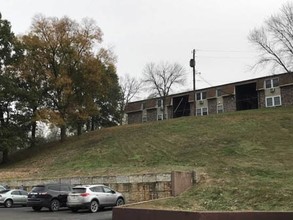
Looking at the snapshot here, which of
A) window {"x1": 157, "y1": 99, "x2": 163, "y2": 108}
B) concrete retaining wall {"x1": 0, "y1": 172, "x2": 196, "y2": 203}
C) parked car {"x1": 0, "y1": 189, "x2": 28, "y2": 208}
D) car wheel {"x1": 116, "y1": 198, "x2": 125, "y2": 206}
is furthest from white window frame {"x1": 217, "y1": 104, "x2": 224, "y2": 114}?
car wheel {"x1": 116, "y1": 198, "x2": 125, "y2": 206}

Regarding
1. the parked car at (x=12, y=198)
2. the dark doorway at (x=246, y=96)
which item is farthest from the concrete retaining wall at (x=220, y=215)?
the dark doorway at (x=246, y=96)

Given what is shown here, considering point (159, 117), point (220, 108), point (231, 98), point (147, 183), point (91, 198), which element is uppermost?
point (231, 98)

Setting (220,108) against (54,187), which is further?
(220,108)

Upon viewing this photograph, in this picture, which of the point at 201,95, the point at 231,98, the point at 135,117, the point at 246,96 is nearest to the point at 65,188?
the point at 231,98

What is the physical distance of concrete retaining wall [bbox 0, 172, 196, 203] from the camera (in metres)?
25.1

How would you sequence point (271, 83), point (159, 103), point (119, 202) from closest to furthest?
point (119, 202) < point (271, 83) < point (159, 103)

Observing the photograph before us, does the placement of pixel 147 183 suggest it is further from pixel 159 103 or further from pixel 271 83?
pixel 159 103

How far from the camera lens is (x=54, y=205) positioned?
27.8 m

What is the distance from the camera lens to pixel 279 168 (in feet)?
88.1

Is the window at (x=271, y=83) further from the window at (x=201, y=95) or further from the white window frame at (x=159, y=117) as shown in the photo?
the white window frame at (x=159, y=117)

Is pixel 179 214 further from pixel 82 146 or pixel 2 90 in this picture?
pixel 2 90

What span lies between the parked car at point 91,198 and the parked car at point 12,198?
864 centimetres

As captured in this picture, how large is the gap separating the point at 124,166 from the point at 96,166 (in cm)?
375

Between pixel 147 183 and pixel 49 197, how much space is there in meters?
5.86
